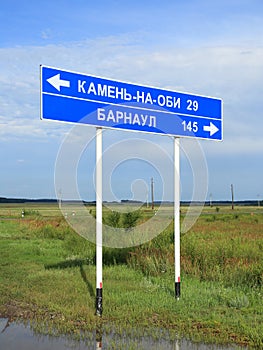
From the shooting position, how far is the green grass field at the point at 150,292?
6957 mm

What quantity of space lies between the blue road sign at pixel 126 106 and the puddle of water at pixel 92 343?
3.18 metres

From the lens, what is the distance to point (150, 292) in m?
9.30

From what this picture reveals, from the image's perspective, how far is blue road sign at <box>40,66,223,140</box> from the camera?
7.73m

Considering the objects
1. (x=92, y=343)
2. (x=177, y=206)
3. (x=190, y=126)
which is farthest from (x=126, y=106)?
(x=92, y=343)

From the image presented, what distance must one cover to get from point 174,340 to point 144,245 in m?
7.48

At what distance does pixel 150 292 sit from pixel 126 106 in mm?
3476

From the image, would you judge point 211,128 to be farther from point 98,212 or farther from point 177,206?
point 98,212

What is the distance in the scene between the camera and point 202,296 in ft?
28.7

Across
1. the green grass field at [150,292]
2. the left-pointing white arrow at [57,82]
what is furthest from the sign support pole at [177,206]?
the left-pointing white arrow at [57,82]

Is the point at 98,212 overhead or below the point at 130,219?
overhead

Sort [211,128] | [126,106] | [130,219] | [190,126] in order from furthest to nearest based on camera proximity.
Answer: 1. [130,219]
2. [211,128]
3. [190,126]
4. [126,106]

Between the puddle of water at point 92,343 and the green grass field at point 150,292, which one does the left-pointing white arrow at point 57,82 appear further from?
the puddle of water at point 92,343

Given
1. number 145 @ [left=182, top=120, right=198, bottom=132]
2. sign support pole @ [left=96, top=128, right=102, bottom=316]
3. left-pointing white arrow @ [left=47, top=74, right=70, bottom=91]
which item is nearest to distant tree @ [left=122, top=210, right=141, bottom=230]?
number 145 @ [left=182, top=120, right=198, bottom=132]

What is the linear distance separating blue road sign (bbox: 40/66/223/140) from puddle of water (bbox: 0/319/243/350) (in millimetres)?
3176
